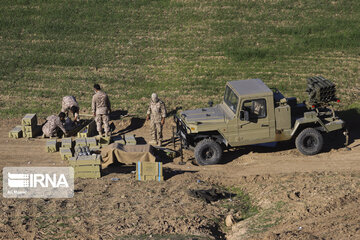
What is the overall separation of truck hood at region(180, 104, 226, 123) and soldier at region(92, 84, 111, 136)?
321 centimetres

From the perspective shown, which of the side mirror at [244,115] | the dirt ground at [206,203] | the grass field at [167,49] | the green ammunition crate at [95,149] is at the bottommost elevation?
the dirt ground at [206,203]

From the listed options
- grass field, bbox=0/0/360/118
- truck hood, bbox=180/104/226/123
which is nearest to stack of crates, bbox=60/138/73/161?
truck hood, bbox=180/104/226/123

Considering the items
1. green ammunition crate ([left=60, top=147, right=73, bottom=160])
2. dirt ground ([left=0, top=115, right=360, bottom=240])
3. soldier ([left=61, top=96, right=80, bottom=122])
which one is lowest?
dirt ground ([left=0, top=115, right=360, bottom=240])

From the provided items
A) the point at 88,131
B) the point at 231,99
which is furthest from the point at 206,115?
the point at 88,131

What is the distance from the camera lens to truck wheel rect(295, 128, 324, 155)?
59.0 feet

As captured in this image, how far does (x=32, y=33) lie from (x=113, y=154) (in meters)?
13.2

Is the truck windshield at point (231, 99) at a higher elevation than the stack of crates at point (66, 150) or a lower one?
higher

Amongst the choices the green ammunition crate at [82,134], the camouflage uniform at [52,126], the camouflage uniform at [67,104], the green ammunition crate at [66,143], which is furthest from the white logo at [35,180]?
the camouflage uniform at [67,104]

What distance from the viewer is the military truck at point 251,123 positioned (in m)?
17.2

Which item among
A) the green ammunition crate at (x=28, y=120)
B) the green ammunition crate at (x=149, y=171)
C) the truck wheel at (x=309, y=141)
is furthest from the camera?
the green ammunition crate at (x=28, y=120)

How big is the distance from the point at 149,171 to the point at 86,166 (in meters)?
1.96

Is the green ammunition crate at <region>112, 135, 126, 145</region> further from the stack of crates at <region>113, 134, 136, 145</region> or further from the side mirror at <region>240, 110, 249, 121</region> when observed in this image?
the side mirror at <region>240, 110, 249, 121</region>

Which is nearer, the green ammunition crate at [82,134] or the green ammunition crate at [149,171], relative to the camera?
the green ammunition crate at [149,171]

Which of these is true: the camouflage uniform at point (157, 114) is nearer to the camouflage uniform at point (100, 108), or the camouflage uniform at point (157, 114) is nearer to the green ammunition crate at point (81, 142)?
the camouflage uniform at point (100, 108)
